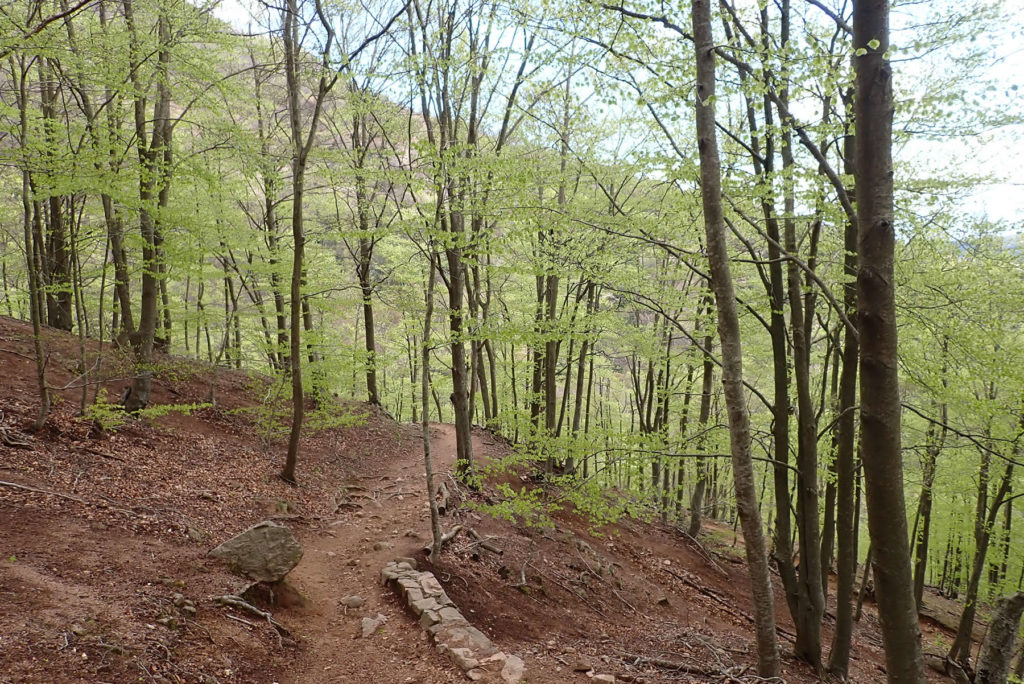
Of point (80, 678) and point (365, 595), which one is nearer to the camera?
point (80, 678)

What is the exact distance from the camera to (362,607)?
637cm

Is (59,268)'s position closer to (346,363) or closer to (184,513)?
(346,363)

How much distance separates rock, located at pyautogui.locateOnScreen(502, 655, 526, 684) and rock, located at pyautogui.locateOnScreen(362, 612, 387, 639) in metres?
1.55

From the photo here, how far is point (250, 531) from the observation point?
609 cm

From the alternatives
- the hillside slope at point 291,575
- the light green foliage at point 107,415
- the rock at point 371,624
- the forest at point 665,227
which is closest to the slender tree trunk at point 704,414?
the forest at point 665,227

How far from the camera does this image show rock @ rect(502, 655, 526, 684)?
4948mm

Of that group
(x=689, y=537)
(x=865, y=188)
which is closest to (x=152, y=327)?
(x=865, y=188)

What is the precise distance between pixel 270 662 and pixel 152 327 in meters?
7.37

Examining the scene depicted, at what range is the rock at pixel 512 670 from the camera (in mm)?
4948

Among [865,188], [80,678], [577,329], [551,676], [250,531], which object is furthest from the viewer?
[577,329]

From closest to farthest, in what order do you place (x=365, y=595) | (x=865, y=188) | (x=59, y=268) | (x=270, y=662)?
(x=865, y=188), (x=270, y=662), (x=365, y=595), (x=59, y=268)

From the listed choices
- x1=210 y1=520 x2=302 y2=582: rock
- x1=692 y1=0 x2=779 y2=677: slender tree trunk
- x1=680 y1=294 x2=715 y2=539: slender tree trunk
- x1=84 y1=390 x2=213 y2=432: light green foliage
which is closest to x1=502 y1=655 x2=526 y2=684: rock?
x1=692 y1=0 x2=779 y2=677: slender tree trunk

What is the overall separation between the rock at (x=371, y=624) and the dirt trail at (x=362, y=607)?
69 millimetres

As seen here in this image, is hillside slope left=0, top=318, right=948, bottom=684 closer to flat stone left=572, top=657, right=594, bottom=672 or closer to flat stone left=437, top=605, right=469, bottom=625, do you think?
flat stone left=572, top=657, right=594, bottom=672
